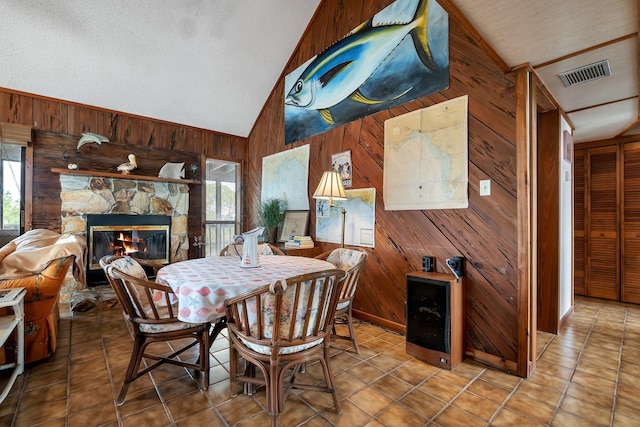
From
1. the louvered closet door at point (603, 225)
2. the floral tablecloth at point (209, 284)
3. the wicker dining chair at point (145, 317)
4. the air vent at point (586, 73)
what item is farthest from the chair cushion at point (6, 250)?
the louvered closet door at point (603, 225)

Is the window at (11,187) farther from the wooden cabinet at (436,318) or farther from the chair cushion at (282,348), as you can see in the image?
the wooden cabinet at (436,318)

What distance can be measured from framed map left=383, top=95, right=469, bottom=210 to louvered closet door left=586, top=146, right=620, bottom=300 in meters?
3.13

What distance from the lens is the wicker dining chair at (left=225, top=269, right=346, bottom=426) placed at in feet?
4.76

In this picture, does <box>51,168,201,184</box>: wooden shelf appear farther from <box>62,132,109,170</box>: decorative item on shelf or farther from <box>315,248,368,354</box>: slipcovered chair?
<box>315,248,368,354</box>: slipcovered chair

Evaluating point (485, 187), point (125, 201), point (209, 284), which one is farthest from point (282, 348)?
point (125, 201)

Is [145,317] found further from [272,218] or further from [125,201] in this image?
[125,201]

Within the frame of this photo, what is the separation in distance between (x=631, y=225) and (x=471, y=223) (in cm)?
317

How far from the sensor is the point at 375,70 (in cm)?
321

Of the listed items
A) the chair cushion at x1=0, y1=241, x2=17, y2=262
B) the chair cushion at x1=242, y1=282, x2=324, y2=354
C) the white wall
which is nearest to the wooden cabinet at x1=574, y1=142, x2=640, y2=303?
the white wall

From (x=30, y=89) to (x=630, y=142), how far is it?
25.4 feet

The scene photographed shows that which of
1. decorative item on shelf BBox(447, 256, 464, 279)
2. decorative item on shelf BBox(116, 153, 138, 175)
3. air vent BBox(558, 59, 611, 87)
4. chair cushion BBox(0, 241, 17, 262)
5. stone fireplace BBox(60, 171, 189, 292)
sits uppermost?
air vent BBox(558, 59, 611, 87)

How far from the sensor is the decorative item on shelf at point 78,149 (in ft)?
12.7

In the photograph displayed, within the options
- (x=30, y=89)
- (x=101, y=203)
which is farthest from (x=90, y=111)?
(x=101, y=203)

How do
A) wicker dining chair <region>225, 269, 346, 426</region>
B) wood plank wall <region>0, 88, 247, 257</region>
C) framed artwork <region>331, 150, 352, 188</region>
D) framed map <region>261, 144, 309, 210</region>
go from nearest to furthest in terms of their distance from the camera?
wicker dining chair <region>225, 269, 346, 426</region> < framed artwork <region>331, 150, 352, 188</region> < wood plank wall <region>0, 88, 247, 257</region> < framed map <region>261, 144, 309, 210</region>
